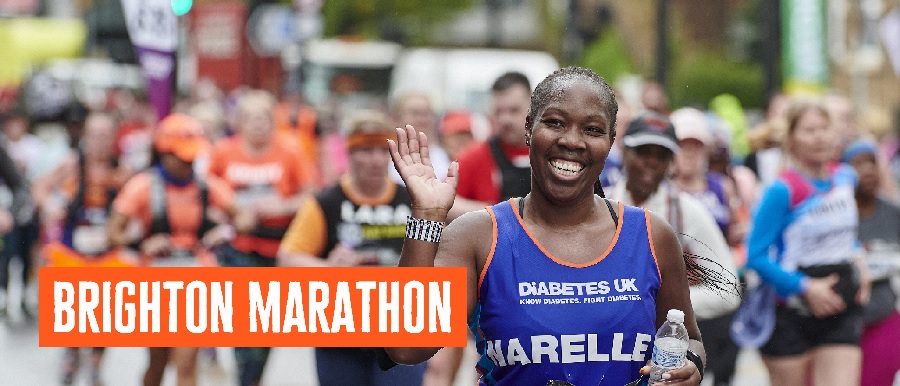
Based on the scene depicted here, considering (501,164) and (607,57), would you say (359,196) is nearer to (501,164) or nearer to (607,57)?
(501,164)

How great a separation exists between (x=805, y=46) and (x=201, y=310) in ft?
44.9

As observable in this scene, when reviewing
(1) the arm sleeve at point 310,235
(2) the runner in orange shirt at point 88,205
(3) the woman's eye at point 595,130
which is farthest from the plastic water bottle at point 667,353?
(2) the runner in orange shirt at point 88,205

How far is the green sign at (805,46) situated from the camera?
1762 centimetres

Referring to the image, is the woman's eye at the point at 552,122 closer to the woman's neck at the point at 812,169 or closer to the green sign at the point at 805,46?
the woman's neck at the point at 812,169

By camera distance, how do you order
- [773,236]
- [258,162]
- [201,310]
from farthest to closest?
[258,162] < [773,236] < [201,310]

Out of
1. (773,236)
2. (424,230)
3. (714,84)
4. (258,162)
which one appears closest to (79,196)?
(258,162)

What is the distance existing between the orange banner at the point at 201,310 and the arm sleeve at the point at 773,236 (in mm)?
2392

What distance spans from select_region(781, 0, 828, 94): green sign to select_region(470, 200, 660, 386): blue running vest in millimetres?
14285

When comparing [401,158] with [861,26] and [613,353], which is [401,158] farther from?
[861,26]

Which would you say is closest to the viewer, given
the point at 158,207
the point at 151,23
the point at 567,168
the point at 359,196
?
the point at 567,168

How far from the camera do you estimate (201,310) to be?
513 cm

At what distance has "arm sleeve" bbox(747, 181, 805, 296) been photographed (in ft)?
→ 22.8

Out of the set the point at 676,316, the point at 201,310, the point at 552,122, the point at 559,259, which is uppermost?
the point at 552,122

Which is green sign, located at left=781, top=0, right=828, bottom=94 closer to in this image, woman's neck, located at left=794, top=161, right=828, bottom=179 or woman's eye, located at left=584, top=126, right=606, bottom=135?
woman's neck, located at left=794, top=161, right=828, bottom=179
